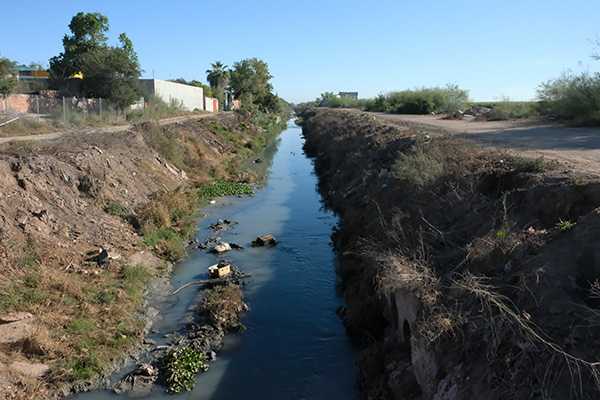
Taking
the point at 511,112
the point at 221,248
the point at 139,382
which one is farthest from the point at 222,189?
the point at 511,112

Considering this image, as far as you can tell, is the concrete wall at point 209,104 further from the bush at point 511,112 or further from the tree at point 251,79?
the bush at point 511,112

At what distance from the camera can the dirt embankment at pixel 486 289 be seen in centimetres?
474

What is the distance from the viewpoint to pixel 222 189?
21281mm

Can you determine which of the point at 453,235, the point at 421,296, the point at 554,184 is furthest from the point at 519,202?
the point at 421,296

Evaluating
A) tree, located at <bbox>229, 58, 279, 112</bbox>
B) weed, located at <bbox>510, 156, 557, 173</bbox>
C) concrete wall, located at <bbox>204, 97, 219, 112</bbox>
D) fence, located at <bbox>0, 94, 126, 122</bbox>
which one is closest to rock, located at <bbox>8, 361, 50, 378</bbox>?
weed, located at <bbox>510, 156, 557, 173</bbox>

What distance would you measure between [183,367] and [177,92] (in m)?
47.4

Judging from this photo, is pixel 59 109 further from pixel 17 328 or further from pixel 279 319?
pixel 279 319

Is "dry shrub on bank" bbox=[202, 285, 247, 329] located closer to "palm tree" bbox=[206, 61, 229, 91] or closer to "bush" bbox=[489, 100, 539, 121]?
"bush" bbox=[489, 100, 539, 121]

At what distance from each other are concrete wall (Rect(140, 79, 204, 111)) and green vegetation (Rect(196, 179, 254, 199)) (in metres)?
20.8

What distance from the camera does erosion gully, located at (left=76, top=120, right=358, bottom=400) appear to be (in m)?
7.48

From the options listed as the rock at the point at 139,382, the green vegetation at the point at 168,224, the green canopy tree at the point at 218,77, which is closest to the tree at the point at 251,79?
the green canopy tree at the point at 218,77

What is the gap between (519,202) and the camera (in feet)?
25.3

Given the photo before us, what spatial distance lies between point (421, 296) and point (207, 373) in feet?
13.0

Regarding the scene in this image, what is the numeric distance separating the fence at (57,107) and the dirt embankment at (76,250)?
871cm
